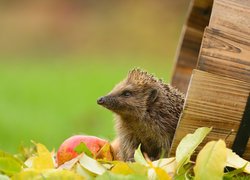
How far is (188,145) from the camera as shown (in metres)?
3.39

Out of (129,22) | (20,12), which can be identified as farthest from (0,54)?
(129,22)

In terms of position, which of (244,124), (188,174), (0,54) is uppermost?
(244,124)

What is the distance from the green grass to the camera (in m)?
8.25

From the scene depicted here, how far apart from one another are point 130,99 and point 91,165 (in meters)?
0.73

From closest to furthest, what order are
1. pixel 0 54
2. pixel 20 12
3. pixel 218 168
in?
pixel 218 168 < pixel 0 54 < pixel 20 12

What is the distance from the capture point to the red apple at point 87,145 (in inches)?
149

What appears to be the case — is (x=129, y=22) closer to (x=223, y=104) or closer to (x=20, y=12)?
(x=20, y=12)

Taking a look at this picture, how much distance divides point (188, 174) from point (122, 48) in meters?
11.9

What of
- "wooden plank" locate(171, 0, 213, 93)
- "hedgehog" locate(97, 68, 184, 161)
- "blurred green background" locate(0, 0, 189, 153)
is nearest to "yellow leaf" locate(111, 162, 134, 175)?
"hedgehog" locate(97, 68, 184, 161)

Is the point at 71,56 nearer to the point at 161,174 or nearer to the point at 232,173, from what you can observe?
the point at 232,173

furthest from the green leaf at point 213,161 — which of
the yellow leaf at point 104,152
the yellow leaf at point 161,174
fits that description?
the yellow leaf at point 104,152

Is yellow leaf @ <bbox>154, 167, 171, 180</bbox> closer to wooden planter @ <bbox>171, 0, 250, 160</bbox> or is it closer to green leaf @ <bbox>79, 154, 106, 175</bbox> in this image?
green leaf @ <bbox>79, 154, 106, 175</bbox>

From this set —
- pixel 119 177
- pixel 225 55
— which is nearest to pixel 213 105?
pixel 225 55

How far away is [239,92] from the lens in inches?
142
